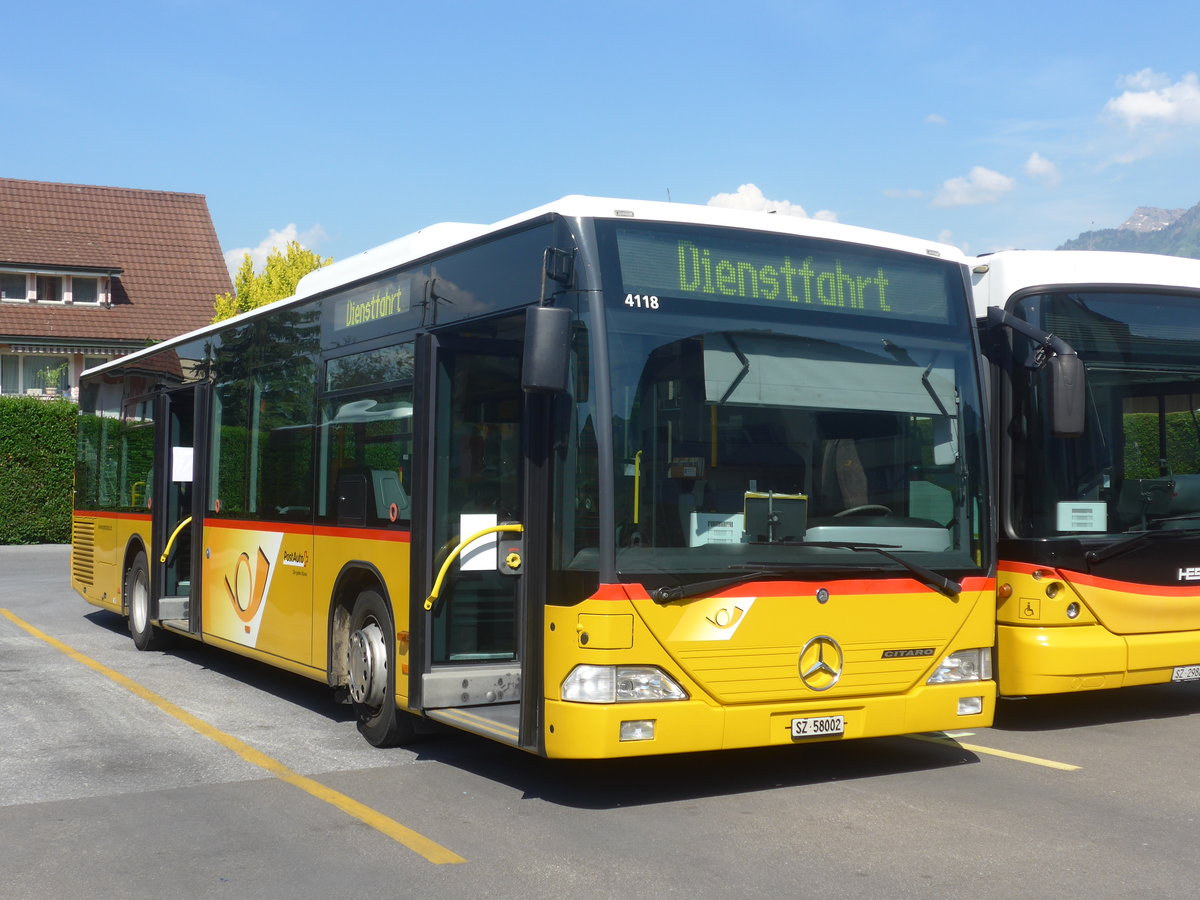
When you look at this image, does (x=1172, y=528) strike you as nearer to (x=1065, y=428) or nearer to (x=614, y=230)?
(x=1065, y=428)

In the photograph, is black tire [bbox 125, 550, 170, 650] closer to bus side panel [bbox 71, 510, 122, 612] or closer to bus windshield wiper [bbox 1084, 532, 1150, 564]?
bus side panel [bbox 71, 510, 122, 612]

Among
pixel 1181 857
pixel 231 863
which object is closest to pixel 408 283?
pixel 231 863

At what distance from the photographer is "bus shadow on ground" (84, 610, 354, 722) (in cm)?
1018

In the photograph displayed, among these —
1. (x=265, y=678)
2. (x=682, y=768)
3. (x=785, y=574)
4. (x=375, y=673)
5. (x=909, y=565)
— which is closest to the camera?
(x=785, y=574)

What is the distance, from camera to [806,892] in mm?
5398

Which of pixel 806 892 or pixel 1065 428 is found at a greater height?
pixel 1065 428

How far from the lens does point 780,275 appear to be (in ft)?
23.7

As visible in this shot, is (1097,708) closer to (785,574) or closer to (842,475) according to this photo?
(842,475)

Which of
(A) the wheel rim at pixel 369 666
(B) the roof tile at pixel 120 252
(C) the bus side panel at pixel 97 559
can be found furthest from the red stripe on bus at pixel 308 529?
(B) the roof tile at pixel 120 252

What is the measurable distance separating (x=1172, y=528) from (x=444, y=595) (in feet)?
16.2

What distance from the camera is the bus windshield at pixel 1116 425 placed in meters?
8.88

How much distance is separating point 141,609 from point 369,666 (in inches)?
240

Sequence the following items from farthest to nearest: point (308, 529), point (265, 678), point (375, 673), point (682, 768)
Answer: point (265, 678)
point (308, 529)
point (375, 673)
point (682, 768)

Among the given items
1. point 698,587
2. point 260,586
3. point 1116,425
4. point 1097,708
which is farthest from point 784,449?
point 260,586
